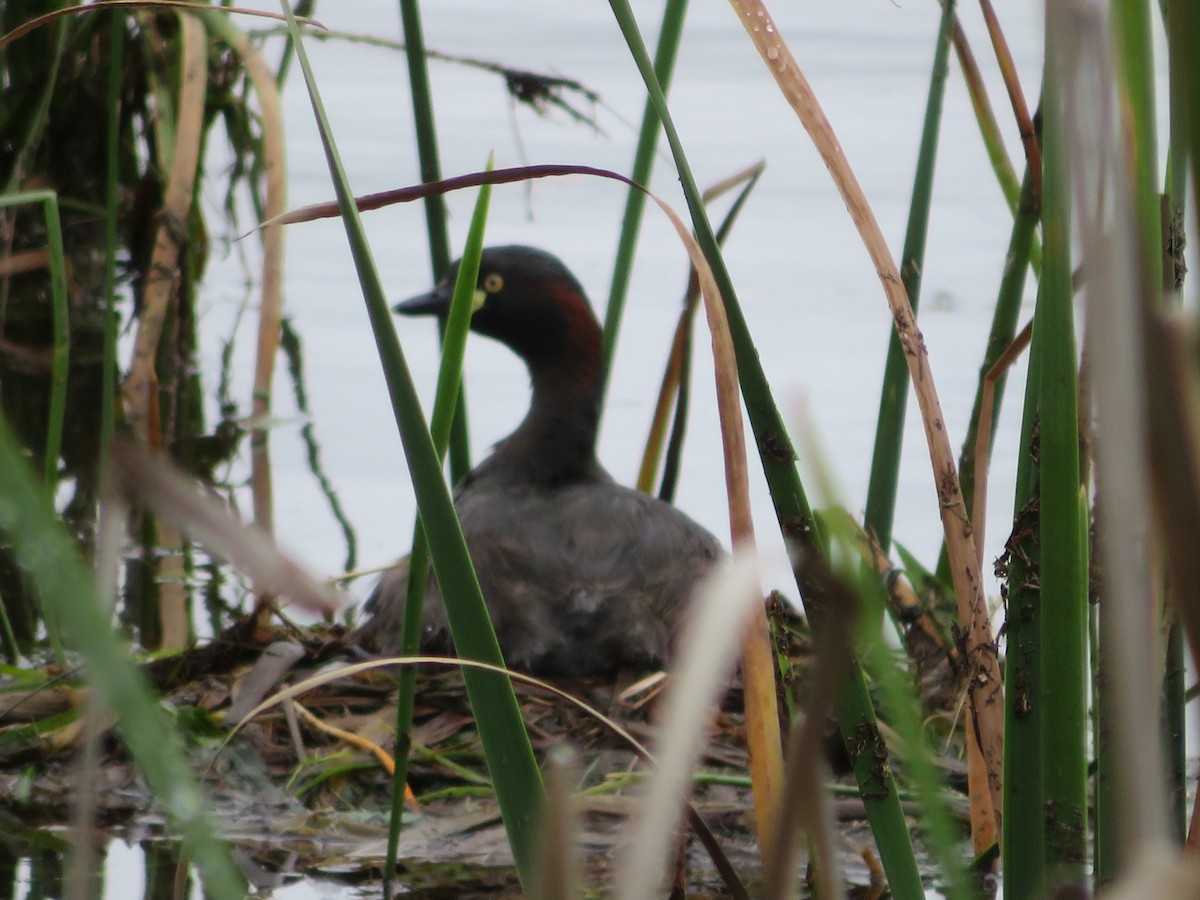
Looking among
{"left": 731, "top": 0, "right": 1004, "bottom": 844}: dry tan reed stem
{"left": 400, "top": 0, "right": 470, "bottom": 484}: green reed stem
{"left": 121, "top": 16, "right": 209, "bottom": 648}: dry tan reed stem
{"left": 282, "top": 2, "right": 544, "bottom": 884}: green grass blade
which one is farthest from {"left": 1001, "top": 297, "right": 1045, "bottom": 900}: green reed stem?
{"left": 121, "top": 16, "right": 209, "bottom": 648}: dry tan reed stem

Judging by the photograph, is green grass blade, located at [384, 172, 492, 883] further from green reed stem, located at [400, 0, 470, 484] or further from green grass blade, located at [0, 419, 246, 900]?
green grass blade, located at [0, 419, 246, 900]

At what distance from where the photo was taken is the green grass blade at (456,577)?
1415 mm

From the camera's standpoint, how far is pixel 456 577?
1444 millimetres

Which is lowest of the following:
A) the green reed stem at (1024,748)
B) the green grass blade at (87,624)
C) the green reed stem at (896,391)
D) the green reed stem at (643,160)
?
the green reed stem at (1024,748)

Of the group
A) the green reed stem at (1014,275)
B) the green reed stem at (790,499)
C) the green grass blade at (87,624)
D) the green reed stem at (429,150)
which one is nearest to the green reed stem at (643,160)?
the green reed stem at (429,150)

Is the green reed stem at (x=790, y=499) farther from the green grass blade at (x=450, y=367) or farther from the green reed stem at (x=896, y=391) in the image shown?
the green reed stem at (x=896, y=391)

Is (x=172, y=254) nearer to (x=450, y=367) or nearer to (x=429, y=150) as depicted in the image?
(x=429, y=150)

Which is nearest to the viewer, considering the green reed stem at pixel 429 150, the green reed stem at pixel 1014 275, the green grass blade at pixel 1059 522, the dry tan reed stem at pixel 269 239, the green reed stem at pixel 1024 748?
the green grass blade at pixel 1059 522

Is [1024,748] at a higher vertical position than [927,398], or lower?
lower

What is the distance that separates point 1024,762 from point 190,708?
2017 mm

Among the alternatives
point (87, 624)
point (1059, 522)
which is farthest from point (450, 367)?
point (87, 624)

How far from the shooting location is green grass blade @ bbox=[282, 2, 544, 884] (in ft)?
4.64

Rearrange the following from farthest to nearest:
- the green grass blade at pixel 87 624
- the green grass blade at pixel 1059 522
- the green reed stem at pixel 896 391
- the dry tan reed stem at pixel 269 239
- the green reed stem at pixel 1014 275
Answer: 1. the dry tan reed stem at pixel 269 239
2. the green reed stem at pixel 896 391
3. the green reed stem at pixel 1014 275
4. the green grass blade at pixel 1059 522
5. the green grass blade at pixel 87 624

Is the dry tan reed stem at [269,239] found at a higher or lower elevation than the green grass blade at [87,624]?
higher
